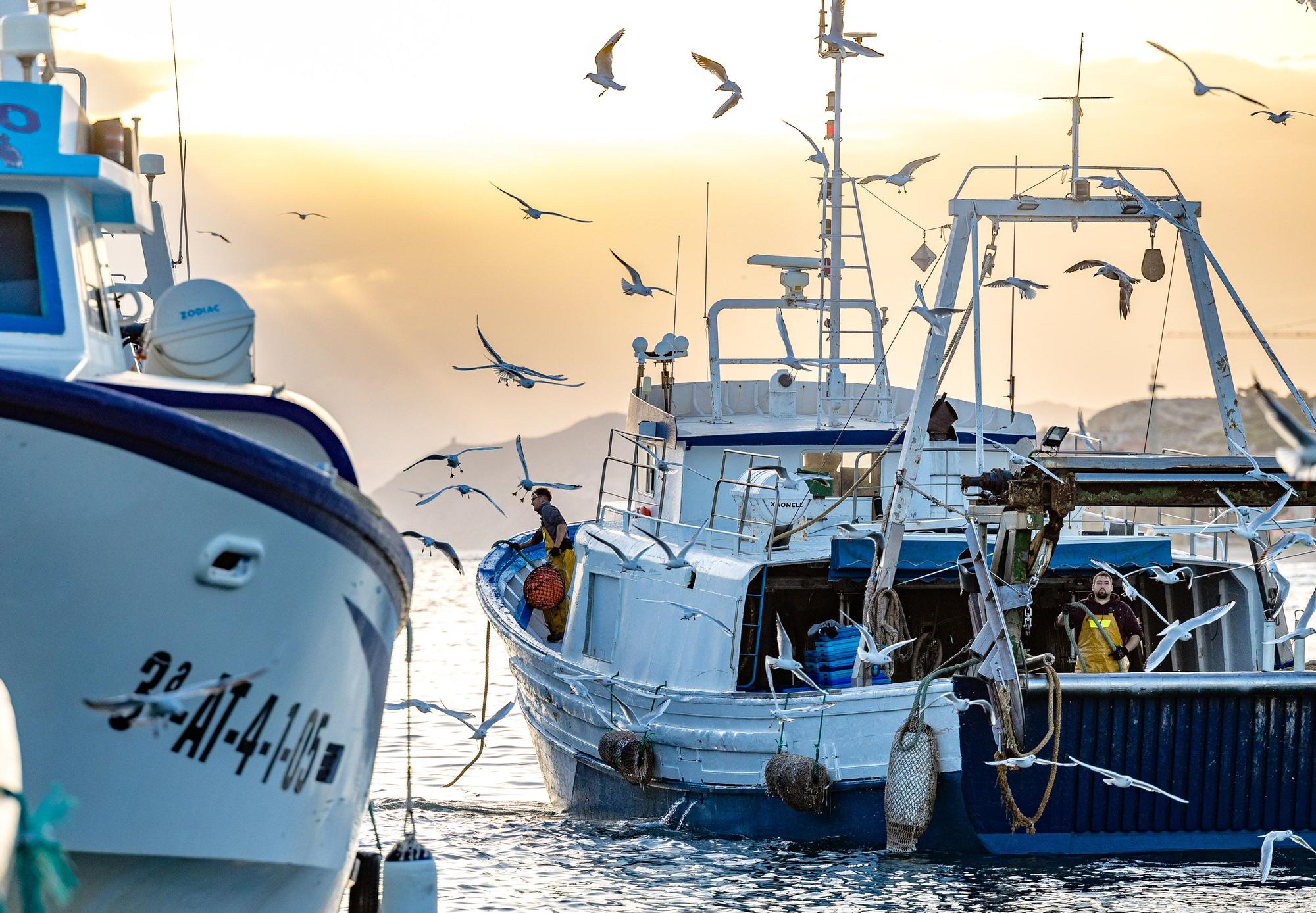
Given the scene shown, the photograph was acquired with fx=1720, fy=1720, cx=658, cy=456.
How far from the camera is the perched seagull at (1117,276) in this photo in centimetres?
1548

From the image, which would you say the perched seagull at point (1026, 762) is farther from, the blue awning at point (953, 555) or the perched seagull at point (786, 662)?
the blue awning at point (953, 555)

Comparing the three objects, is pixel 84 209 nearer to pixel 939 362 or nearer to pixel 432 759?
pixel 939 362

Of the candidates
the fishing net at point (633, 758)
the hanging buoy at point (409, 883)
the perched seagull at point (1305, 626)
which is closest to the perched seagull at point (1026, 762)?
the perched seagull at point (1305, 626)

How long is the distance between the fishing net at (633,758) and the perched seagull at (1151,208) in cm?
654

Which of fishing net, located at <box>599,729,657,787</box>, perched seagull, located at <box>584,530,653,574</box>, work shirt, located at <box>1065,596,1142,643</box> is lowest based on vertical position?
fishing net, located at <box>599,729,657,787</box>

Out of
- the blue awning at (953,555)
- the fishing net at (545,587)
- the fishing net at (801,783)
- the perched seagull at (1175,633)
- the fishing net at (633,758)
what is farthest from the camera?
the fishing net at (545,587)

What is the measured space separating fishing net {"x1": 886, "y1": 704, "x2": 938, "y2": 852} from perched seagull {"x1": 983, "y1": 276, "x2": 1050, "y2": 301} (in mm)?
4229

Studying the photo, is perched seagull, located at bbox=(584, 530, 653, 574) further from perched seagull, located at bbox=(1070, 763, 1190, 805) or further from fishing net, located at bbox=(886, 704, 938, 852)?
perched seagull, located at bbox=(1070, 763, 1190, 805)

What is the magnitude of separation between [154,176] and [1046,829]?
368 inches

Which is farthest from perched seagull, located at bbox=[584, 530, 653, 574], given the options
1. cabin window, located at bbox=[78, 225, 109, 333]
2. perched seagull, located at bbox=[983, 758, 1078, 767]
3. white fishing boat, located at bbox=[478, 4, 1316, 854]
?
cabin window, located at bbox=[78, 225, 109, 333]

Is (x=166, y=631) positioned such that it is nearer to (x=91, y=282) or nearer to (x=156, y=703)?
(x=156, y=703)

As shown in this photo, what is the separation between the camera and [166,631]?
734cm

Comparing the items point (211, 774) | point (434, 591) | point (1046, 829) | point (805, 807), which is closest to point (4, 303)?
point (211, 774)

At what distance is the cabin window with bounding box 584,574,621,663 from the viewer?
18328 millimetres
